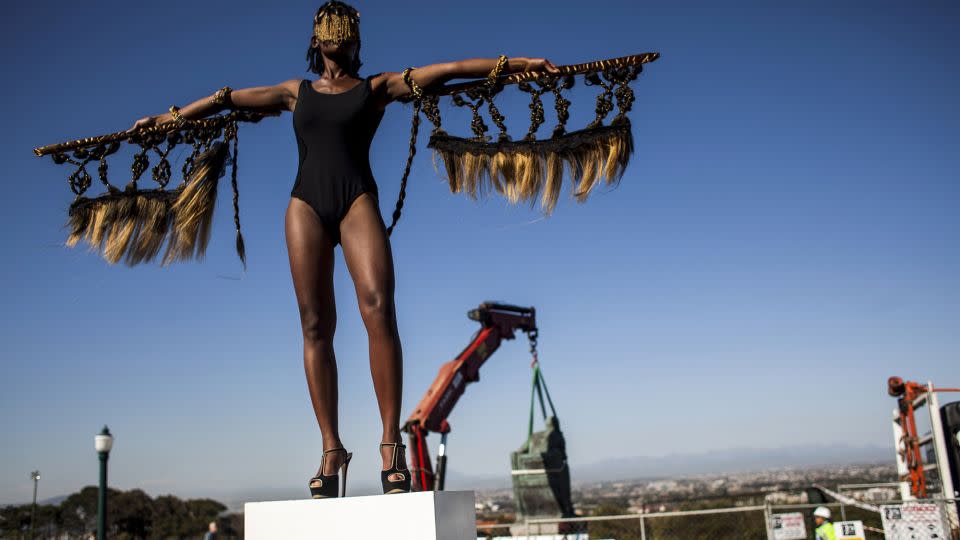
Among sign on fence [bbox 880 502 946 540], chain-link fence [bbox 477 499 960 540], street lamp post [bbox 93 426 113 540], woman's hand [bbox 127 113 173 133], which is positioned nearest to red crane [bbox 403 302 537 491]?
chain-link fence [bbox 477 499 960 540]

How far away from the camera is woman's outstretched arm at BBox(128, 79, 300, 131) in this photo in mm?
3117

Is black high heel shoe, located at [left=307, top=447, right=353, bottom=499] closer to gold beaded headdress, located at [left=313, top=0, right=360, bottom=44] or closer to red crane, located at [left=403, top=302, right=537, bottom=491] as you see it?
gold beaded headdress, located at [left=313, top=0, right=360, bottom=44]

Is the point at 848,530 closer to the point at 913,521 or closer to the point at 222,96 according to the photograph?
the point at 913,521

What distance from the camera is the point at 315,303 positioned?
9.20ft

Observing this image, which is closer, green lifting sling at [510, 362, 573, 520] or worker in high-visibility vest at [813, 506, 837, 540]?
worker in high-visibility vest at [813, 506, 837, 540]

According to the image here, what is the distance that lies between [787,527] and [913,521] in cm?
178

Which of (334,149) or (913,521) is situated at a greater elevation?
(334,149)

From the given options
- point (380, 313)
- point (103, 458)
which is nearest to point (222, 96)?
point (380, 313)

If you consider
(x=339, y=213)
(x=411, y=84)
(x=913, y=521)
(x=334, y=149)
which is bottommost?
(x=913, y=521)

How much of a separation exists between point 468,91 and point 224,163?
46.5 inches

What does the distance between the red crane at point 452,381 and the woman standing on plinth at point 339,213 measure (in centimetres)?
965

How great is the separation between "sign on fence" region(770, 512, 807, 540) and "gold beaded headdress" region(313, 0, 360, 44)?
8293mm

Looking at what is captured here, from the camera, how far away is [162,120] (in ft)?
11.3

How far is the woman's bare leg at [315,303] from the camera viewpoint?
9.12 ft
